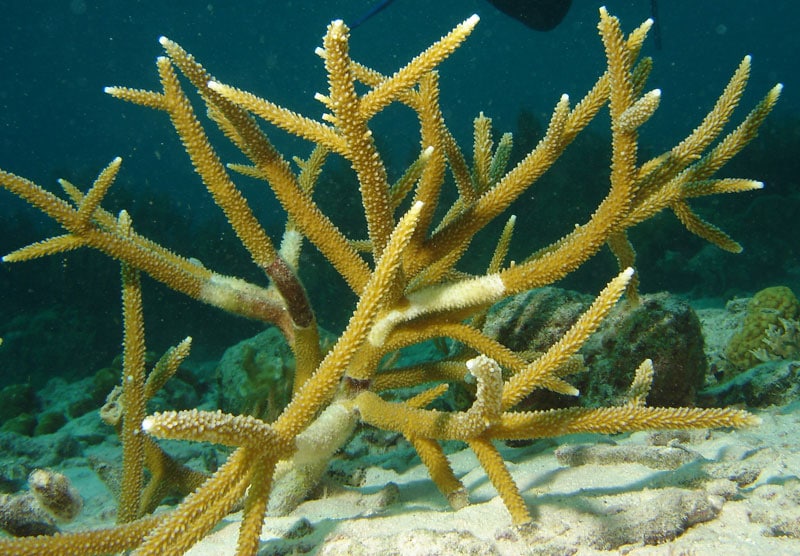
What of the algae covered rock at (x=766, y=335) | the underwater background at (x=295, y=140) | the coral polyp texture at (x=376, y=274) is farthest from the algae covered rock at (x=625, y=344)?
the underwater background at (x=295, y=140)

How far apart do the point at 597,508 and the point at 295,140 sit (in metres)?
45.2

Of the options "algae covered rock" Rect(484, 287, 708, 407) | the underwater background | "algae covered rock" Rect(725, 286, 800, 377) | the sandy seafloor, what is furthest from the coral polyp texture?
the underwater background

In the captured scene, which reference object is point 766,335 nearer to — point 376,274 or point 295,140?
point 376,274

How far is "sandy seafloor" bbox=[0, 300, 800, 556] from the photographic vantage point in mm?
1651

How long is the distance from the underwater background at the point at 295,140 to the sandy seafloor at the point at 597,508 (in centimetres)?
764

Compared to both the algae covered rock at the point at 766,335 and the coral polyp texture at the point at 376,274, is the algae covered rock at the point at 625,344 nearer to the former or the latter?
the coral polyp texture at the point at 376,274

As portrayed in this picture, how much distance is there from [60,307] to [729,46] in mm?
98418

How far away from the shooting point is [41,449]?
5.27m

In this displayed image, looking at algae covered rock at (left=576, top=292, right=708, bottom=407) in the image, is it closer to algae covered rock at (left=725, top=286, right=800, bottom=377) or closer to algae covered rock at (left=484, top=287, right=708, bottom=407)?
algae covered rock at (left=484, top=287, right=708, bottom=407)

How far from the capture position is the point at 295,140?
43.7 m

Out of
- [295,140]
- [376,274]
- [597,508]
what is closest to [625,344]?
Answer: [597,508]

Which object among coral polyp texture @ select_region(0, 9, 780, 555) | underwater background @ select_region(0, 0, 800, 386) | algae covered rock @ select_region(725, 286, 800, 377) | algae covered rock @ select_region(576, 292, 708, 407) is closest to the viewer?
coral polyp texture @ select_region(0, 9, 780, 555)

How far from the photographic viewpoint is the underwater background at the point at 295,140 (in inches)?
415

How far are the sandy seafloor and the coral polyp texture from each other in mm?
188
